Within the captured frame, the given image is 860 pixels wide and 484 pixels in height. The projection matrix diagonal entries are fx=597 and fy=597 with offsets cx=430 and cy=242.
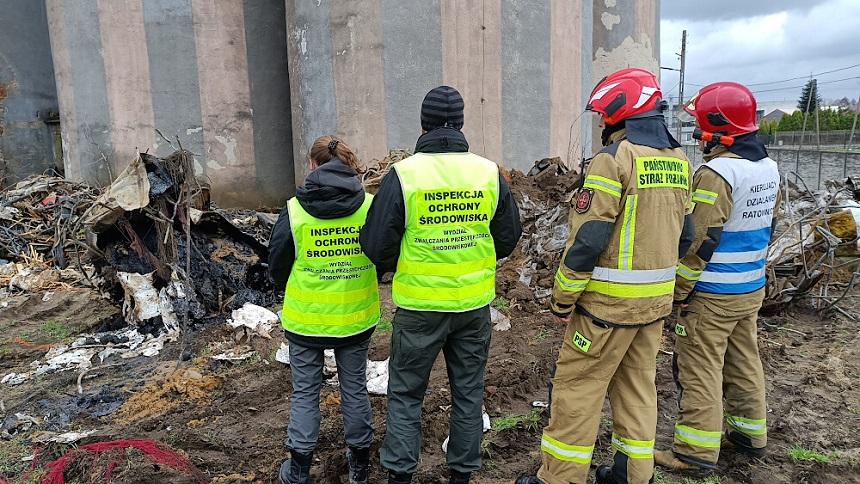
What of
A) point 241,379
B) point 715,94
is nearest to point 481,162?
point 715,94

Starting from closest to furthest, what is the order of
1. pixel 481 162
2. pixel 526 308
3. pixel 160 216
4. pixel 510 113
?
1. pixel 481 162
2. pixel 160 216
3. pixel 526 308
4. pixel 510 113

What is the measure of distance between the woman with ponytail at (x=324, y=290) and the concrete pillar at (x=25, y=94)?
13.5 m

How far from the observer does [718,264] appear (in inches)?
134

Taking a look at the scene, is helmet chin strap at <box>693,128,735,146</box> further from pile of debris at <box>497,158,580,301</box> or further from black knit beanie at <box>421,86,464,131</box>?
pile of debris at <box>497,158,580,301</box>

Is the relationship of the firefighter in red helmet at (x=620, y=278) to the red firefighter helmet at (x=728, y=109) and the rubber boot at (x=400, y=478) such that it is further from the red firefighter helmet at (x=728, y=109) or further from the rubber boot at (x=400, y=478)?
the rubber boot at (x=400, y=478)

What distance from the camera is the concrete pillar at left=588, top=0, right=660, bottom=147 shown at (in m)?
14.6

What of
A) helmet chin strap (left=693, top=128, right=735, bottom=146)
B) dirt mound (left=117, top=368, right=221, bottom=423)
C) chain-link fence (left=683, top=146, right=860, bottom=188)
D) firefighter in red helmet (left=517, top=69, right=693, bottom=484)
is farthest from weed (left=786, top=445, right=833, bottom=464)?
chain-link fence (left=683, top=146, right=860, bottom=188)

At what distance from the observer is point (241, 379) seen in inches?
201

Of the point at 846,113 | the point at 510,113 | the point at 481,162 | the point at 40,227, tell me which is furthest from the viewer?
the point at 846,113

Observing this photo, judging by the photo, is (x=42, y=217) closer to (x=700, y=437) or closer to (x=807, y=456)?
(x=700, y=437)

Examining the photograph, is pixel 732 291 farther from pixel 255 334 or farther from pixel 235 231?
pixel 235 231

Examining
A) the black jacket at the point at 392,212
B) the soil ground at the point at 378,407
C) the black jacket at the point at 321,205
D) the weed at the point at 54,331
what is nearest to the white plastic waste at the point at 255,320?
the soil ground at the point at 378,407

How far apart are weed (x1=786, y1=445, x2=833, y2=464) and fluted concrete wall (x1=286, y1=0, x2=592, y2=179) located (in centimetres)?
808

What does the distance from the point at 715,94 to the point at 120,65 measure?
1144 cm
